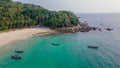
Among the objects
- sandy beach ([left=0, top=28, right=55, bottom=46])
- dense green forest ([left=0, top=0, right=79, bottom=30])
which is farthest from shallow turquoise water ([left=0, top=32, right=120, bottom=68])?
dense green forest ([left=0, top=0, right=79, bottom=30])

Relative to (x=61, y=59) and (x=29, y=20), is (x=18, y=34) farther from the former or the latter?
(x=61, y=59)

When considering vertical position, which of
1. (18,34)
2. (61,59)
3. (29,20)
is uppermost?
(29,20)

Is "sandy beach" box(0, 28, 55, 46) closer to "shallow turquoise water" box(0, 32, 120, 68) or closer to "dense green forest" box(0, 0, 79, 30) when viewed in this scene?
"dense green forest" box(0, 0, 79, 30)

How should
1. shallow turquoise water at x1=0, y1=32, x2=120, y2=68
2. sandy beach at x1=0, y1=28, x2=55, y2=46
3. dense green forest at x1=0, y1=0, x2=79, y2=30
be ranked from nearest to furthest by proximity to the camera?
1. shallow turquoise water at x1=0, y1=32, x2=120, y2=68
2. sandy beach at x1=0, y1=28, x2=55, y2=46
3. dense green forest at x1=0, y1=0, x2=79, y2=30

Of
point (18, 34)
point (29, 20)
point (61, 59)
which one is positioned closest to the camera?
point (61, 59)

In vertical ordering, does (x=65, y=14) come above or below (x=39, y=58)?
above

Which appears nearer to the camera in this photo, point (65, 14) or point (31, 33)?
point (31, 33)

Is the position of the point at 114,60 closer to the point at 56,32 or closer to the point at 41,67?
the point at 41,67

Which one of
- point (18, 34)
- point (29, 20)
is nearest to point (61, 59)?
point (18, 34)

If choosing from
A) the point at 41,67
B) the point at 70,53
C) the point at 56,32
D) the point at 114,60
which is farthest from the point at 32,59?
the point at 56,32
